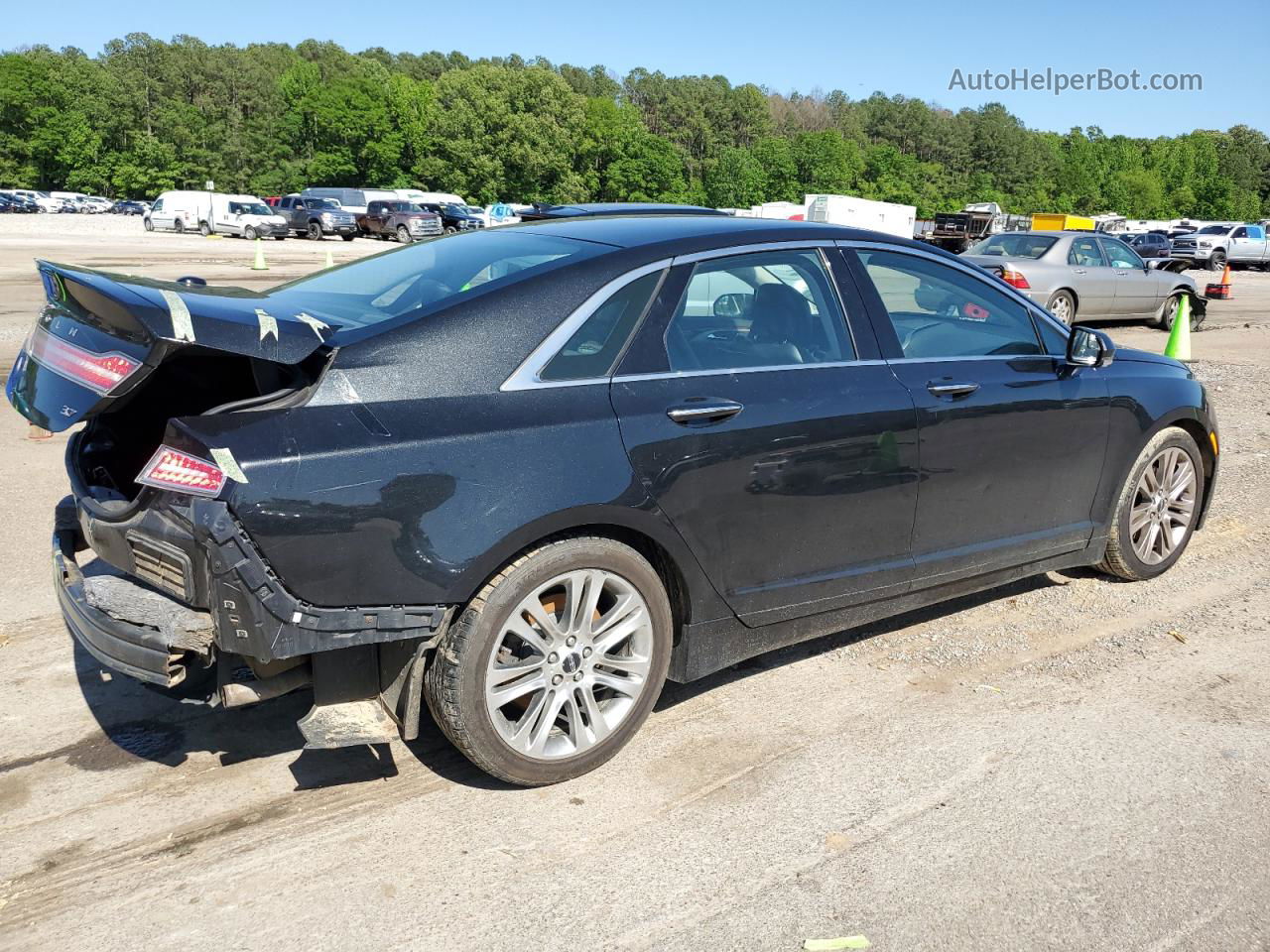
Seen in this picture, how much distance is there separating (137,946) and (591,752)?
4.43 ft

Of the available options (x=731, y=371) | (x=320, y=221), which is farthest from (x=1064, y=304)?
(x=320, y=221)

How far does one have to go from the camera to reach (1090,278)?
16.0 metres

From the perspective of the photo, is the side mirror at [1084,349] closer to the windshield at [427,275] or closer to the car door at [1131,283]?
the windshield at [427,275]

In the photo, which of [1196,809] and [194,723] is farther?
[194,723]

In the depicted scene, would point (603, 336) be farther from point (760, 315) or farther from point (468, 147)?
point (468, 147)

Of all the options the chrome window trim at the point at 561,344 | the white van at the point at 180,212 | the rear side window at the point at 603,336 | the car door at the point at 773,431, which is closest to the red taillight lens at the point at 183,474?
the chrome window trim at the point at 561,344

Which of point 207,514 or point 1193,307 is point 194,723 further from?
point 1193,307

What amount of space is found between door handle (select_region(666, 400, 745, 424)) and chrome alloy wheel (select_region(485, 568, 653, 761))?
21.3 inches

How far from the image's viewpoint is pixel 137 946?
2.57 metres

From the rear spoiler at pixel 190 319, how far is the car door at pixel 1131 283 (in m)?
15.8

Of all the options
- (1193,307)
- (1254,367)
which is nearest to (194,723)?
(1254,367)

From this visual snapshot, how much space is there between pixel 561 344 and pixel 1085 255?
589 inches

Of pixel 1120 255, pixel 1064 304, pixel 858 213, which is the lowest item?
pixel 1064 304

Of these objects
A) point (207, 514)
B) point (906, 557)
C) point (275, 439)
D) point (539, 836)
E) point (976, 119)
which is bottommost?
point (539, 836)
